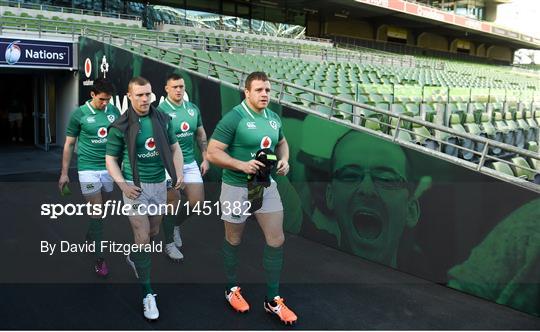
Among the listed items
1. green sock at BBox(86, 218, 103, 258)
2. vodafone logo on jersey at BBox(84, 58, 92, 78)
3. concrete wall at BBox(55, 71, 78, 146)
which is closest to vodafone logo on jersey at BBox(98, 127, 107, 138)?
green sock at BBox(86, 218, 103, 258)

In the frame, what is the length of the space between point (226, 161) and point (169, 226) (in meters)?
2.04

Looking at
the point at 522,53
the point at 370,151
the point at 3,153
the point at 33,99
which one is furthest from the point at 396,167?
the point at 522,53

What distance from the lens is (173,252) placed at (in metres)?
5.81

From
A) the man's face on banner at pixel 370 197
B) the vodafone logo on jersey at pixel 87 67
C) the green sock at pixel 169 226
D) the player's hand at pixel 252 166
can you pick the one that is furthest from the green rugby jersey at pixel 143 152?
the vodafone logo on jersey at pixel 87 67

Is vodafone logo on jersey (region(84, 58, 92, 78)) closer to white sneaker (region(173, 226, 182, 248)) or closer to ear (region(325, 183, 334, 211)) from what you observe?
white sneaker (region(173, 226, 182, 248))

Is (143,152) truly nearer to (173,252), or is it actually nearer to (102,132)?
(102,132)

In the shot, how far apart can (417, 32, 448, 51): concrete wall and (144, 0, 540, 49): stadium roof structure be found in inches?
24.7

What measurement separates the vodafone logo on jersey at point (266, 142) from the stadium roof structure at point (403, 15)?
24776 millimetres

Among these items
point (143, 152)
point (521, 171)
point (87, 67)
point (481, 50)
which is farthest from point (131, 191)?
point (481, 50)

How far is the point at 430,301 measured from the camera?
4887 millimetres

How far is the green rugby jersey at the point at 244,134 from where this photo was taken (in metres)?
4.11

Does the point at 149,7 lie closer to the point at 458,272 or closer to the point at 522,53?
the point at 458,272

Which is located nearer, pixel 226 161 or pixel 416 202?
pixel 226 161

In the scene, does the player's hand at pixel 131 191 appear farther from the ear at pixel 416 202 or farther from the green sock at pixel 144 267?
the ear at pixel 416 202
